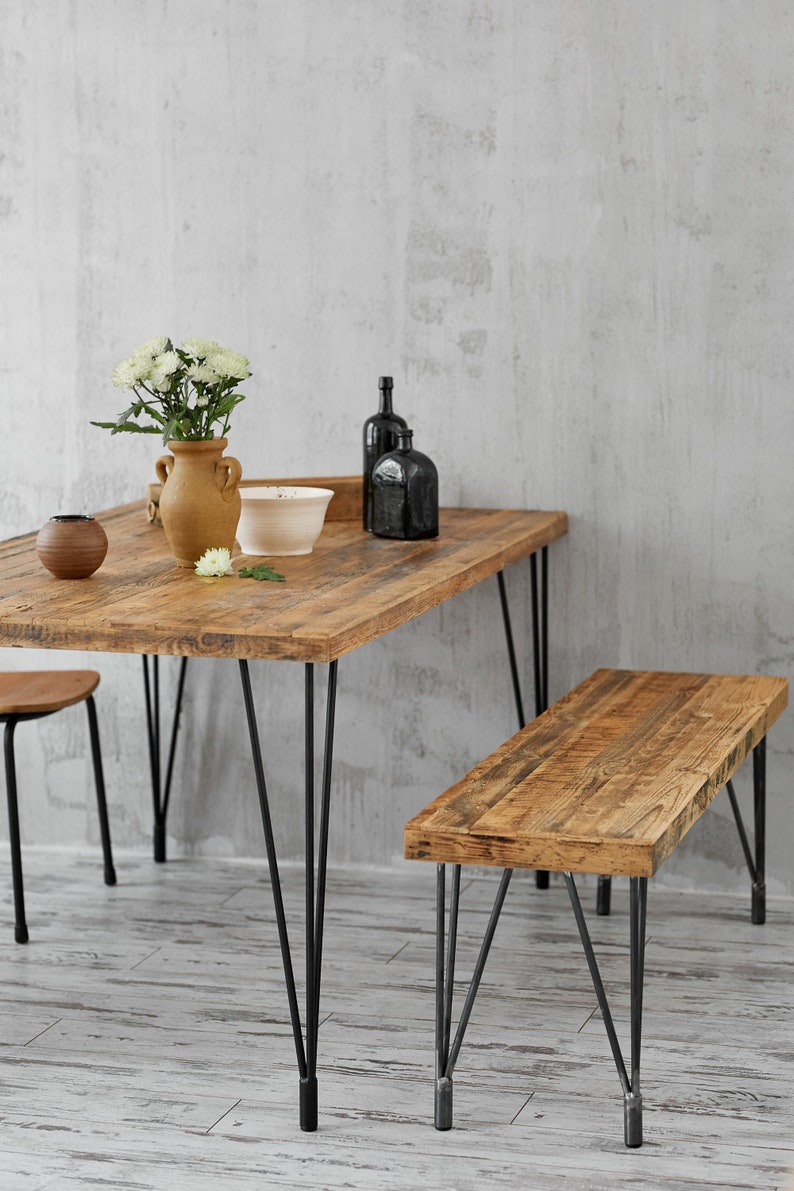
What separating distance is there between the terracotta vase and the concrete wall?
3.23ft

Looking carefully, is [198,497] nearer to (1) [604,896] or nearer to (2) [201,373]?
(2) [201,373]

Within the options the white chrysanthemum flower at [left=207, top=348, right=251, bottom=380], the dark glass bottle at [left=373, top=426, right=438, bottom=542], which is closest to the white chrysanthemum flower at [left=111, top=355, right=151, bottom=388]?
the white chrysanthemum flower at [left=207, top=348, right=251, bottom=380]

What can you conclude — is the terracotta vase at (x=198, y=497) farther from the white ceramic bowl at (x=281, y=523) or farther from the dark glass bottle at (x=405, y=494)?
the dark glass bottle at (x=405, y=494)

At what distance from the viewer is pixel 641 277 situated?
3.61 m

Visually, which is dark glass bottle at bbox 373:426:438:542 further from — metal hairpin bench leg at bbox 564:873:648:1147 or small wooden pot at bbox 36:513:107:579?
metal hairpin bench leg at bbox 564:873:648:1147

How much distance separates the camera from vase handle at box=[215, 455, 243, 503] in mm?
2896

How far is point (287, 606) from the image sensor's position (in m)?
2.60

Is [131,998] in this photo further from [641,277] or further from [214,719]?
Answer: [641,277]

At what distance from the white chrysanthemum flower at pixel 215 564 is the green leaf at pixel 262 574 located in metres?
0.03

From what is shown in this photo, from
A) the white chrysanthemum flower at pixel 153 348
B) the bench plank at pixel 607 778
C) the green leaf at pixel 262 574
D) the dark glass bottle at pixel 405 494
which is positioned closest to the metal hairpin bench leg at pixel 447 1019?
the bench plank at pixel 607 778

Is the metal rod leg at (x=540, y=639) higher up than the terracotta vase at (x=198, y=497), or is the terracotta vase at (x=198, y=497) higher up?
the terracotta vase at (x=198, y=497)

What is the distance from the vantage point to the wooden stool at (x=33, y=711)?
11.1ft

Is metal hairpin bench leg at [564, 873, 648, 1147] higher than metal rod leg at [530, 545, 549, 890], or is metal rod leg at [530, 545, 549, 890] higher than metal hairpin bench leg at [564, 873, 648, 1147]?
metal rod leg at [530, 545, 549, 890]

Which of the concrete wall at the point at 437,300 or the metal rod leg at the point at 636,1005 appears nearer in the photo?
the metal rod leg at the point at 636,1005
